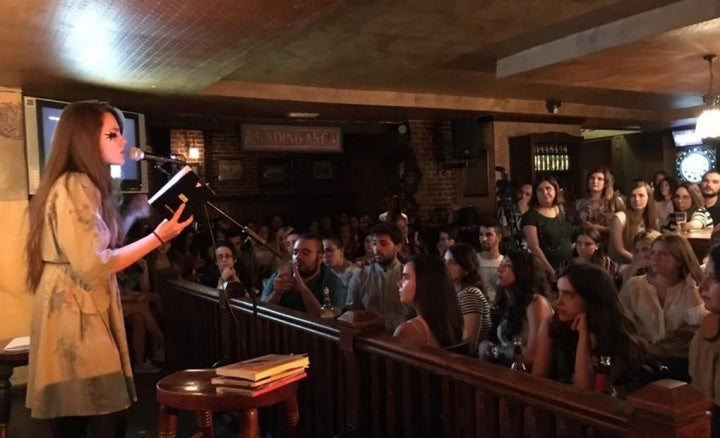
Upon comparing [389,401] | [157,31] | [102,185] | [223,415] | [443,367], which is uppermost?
[157,31]

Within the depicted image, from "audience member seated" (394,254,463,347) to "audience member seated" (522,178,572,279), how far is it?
270 cm

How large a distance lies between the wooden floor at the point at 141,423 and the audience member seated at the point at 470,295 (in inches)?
55.9

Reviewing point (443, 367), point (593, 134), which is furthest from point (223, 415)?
point (593, 134)

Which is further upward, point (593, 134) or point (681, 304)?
point (593, 134)

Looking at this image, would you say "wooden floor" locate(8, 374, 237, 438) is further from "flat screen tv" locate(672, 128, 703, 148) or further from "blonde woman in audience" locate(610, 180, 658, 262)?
"flat screen tv" locate(672, 128, 703, 148)

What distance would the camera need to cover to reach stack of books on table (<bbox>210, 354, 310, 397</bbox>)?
1.92 m

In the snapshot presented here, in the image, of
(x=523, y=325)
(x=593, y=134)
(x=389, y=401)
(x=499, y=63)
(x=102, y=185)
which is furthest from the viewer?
(x=593, y=134)

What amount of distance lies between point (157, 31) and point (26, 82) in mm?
1993

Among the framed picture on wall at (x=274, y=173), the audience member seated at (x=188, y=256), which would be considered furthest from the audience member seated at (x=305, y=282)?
the framed picture on wall at (x=274, y=173)

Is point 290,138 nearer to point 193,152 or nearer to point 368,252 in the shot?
point 368,252

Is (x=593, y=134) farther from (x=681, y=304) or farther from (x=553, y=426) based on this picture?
(x=553, y=426)

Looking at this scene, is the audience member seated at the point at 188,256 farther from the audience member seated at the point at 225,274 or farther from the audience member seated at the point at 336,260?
the audience member seated at the point at 336,260

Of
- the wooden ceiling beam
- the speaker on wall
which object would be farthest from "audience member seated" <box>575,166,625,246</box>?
the speaker on wall

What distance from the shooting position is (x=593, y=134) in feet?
42.3
